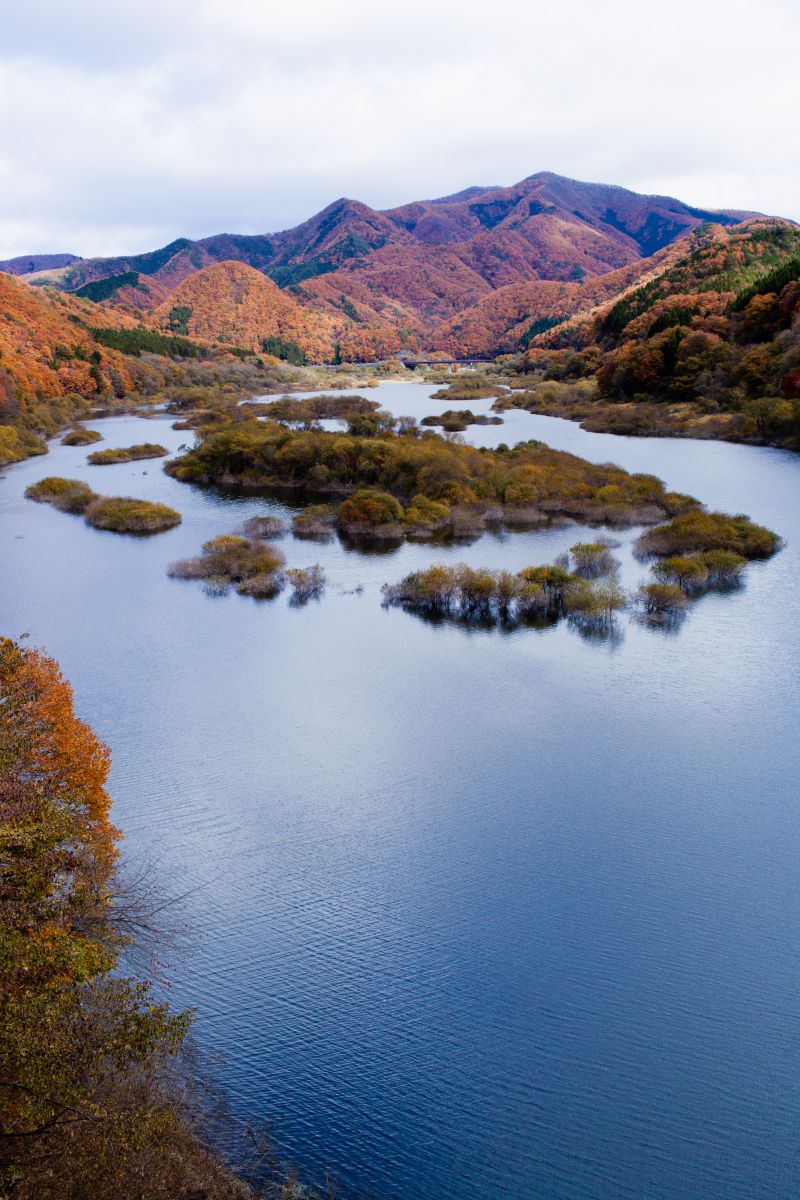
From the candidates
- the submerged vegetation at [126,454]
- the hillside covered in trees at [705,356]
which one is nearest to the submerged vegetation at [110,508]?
the submerged vegetation at [126,454]

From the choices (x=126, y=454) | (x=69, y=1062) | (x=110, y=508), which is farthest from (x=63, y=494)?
(x=69, y=1062)

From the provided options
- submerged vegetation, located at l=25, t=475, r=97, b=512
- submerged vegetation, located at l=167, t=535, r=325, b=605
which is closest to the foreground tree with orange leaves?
submerged vegetation, located at l=167, t=535, r=325, b=605

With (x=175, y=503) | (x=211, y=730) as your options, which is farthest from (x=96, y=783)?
(x=175, y=503)

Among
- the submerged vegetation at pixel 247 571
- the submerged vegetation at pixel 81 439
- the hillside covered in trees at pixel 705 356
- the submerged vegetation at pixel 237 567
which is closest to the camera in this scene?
the submerged vegetation at pixel 247 571

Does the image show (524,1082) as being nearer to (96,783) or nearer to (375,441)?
(96,783)

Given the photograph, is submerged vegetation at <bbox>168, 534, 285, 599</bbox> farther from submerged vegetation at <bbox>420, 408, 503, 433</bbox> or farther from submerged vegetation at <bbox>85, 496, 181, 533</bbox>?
submerged vegetation at <bbox>420, 408, 503, 433</bbox>

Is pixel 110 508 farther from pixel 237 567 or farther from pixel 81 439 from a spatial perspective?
pixel 81 439

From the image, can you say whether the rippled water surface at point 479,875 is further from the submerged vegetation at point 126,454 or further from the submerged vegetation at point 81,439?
the submerged vegetation at point 81,439
